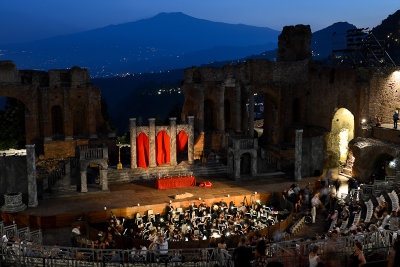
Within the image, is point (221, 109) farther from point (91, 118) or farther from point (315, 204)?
point (315, 204)

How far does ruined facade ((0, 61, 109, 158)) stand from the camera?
109ft

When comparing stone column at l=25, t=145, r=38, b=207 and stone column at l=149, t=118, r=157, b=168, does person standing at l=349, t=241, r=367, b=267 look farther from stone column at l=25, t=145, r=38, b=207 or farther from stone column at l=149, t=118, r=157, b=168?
stone column at l=149, t=118, r=157, b=168

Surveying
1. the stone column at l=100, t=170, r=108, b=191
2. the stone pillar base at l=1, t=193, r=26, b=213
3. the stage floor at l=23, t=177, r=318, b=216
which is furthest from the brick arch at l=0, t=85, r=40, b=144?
the stone pillar base at l=1, t=193, r=26, b=213

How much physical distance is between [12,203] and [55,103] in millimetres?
12586

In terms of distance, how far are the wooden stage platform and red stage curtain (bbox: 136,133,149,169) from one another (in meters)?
1.71

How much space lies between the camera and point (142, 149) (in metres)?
31.3

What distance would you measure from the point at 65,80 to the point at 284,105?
20.1 meters

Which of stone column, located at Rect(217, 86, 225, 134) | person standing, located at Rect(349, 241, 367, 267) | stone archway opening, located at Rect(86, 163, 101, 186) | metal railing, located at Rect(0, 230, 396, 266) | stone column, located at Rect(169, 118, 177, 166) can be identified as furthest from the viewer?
stone column, located at Rect(217, 86, 225, 134)

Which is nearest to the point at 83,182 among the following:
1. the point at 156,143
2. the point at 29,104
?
the point at 156,143

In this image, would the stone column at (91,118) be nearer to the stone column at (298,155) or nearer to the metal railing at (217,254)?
the stone column at (298,155)

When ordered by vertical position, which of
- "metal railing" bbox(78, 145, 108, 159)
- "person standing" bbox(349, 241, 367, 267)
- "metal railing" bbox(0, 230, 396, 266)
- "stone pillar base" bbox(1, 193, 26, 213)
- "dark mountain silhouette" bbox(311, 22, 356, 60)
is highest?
"dark mountain silhouette" bbox(311, 22, 356, 60)

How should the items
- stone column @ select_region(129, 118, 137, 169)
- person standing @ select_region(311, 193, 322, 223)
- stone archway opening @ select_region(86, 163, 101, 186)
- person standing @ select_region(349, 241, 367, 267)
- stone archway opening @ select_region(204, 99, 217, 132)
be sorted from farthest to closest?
stone archway opening @ select_region(204, 99, 217, 132) → stone column @ select_region(129, 118, 137, 169) → stone archway opening @ select_region(86, 163, 101, 186) → person standing @ select_region(311, 193, 322, 223) → person standing @ select_region(349, 241, 367, 267)

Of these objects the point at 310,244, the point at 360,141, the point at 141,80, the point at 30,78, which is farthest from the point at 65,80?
the point at 141,80

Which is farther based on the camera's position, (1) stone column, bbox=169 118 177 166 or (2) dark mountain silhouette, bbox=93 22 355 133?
(2) dark mountain silhouette, bbox=93 22 355 133
